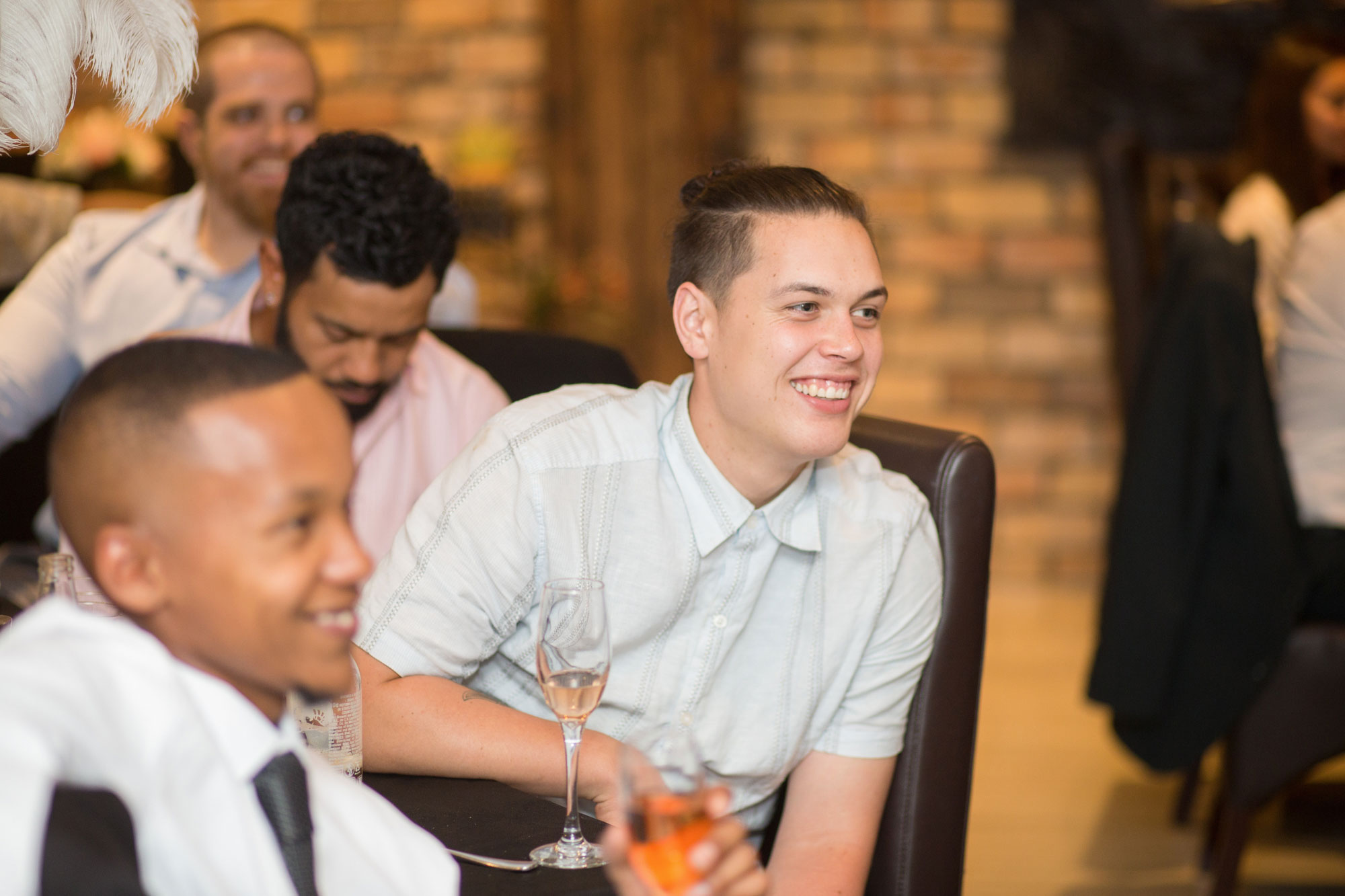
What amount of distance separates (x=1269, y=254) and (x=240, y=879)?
9.15ft

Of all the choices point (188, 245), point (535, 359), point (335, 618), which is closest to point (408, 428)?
point (535, 359)

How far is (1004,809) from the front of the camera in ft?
9.50

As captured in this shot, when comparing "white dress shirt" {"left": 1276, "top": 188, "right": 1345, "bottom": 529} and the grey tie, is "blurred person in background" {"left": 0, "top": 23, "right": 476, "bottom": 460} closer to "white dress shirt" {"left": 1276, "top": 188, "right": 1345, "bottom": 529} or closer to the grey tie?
the grey tie

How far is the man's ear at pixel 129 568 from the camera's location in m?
0.84

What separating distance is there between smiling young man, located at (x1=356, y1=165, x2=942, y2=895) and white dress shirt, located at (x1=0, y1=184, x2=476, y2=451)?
0.83 metres

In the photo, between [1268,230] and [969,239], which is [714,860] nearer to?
[1268,230]

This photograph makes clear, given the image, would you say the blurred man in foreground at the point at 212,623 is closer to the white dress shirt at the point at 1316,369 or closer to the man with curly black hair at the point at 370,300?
the man with curly black hair at the point at 370,300

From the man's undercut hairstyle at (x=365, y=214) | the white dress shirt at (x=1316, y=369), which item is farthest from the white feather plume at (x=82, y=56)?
the white dress shirt at (x=1316, y=369)

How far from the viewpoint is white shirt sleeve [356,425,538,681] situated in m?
1.39

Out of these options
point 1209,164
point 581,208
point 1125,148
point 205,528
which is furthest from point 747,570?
point 581,208

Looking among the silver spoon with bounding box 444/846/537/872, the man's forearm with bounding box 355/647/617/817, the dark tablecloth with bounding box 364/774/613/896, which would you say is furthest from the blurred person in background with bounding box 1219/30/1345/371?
the silver spoon with bounding box 444/846/537/872

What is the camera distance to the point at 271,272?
200 centimetres

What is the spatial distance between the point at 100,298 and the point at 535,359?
2.61 ft

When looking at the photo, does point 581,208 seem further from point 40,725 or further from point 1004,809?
point 40,725
